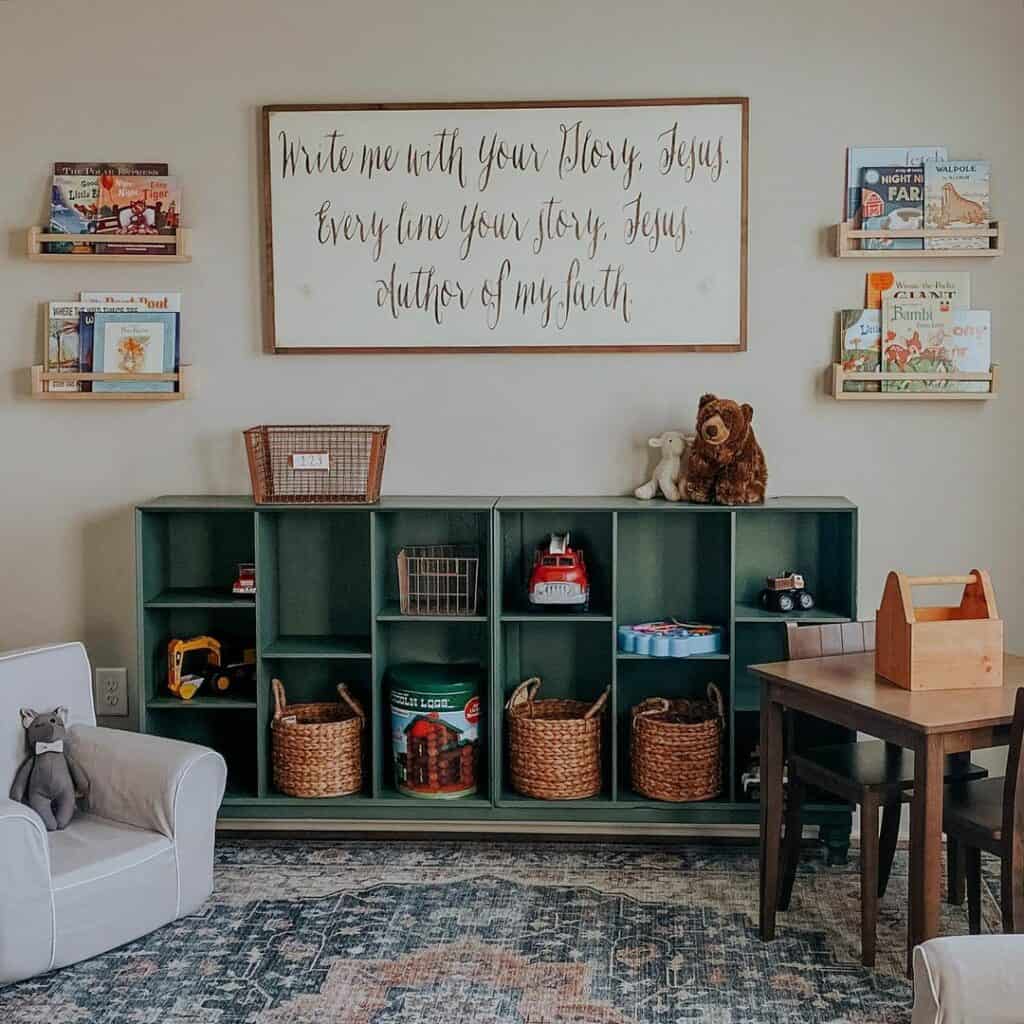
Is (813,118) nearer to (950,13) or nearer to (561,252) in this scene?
(950,13)

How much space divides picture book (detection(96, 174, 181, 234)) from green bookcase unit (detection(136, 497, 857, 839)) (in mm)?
818

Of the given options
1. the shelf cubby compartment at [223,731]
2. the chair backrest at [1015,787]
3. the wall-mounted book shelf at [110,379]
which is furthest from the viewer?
the shelf cubby compartment at [223,731]

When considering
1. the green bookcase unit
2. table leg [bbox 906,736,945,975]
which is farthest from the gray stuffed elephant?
table leg [bbox 906,736,945,975]

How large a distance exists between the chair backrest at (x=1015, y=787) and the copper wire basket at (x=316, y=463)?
6.10 ft

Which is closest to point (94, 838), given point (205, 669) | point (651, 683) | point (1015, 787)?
point (205, 669)

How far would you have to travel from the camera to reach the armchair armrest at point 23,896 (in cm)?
269

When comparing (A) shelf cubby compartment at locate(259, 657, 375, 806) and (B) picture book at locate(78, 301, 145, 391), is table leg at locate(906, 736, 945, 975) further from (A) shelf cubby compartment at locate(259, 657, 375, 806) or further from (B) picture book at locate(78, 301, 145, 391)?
(B) picture book at locate(78, 301, 145, 391)

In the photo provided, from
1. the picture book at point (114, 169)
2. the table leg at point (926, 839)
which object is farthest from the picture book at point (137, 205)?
the table leg at point (926, 839)

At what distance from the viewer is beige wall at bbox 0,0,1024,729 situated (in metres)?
A: 3.69

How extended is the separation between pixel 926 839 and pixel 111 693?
2502 mm

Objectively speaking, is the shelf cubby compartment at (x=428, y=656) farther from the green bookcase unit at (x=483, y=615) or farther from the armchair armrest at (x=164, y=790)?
the armchair armrest at (x=164, y=790)

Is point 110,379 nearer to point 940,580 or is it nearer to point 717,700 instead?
point 717,700

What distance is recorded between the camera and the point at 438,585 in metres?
3.71

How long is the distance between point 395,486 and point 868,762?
1.62m
